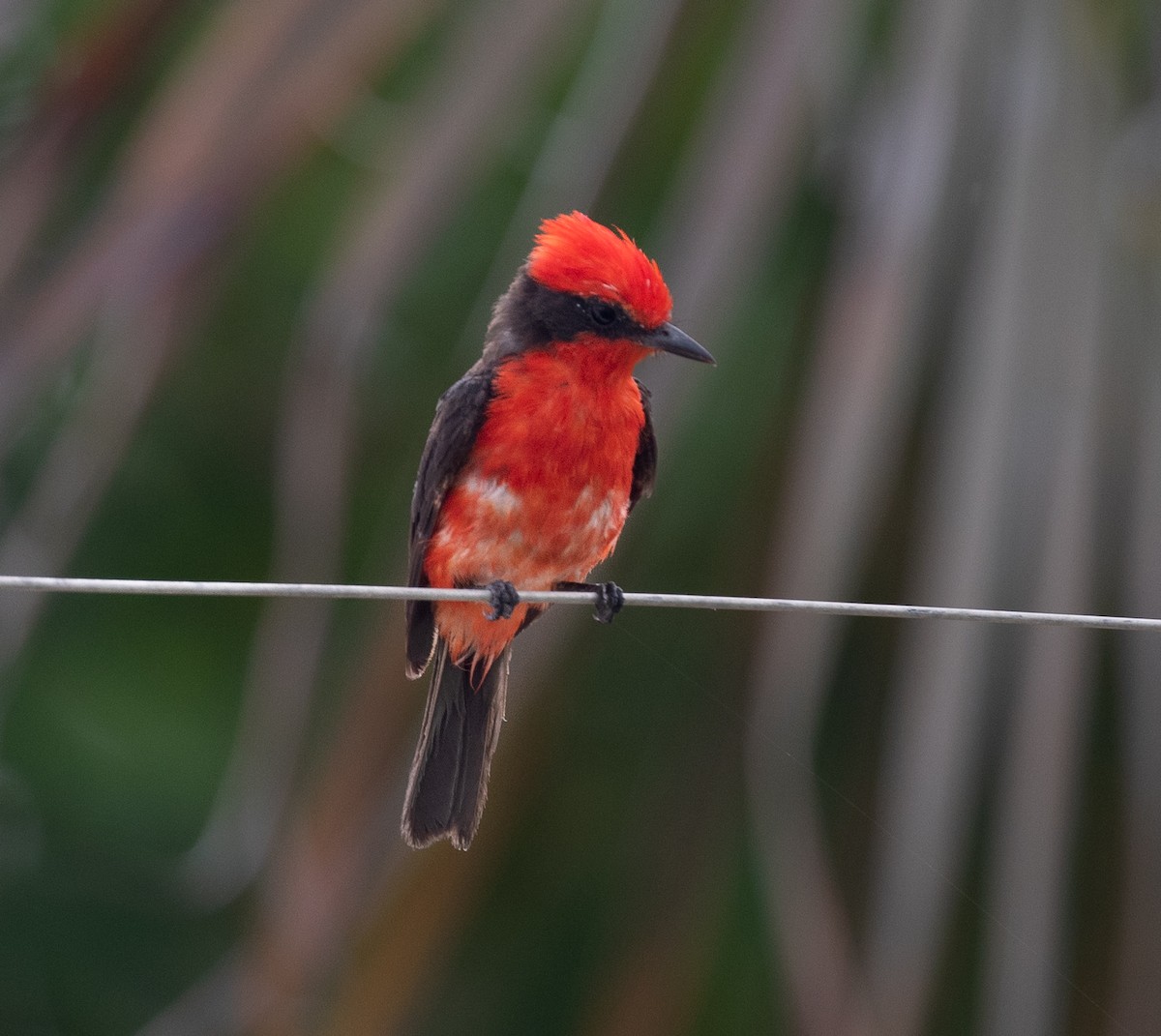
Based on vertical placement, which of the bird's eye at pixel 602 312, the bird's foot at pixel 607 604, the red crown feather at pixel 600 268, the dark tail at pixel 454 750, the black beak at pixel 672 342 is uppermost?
the red crown feather at pixel 600 268

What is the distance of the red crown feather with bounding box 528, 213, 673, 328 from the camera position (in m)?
3.94

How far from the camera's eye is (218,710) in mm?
9047

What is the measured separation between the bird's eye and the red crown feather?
0.02 m

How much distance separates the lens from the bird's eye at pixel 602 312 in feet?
13.0

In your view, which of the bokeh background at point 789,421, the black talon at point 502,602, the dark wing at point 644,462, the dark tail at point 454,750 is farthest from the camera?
the dark wing at point 644,462

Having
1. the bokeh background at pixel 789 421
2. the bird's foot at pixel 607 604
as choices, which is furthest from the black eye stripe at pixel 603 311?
the bird's foot at pixel 607 604

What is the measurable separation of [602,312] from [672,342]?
341mm

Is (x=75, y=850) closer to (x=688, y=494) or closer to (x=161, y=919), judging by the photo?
(x=161, y=919)

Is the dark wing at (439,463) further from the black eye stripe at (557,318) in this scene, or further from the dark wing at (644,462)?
the dark wing at (644,462)

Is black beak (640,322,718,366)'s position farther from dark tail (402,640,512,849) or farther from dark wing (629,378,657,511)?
dark tail (402,640,512,849)

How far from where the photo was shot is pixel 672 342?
12.1 ft

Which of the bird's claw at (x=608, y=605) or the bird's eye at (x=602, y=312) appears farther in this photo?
the bird's eye at (x=602, y=312)

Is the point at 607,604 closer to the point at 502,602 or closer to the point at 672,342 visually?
the point at 502,602

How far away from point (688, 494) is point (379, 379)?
69.0 inches
